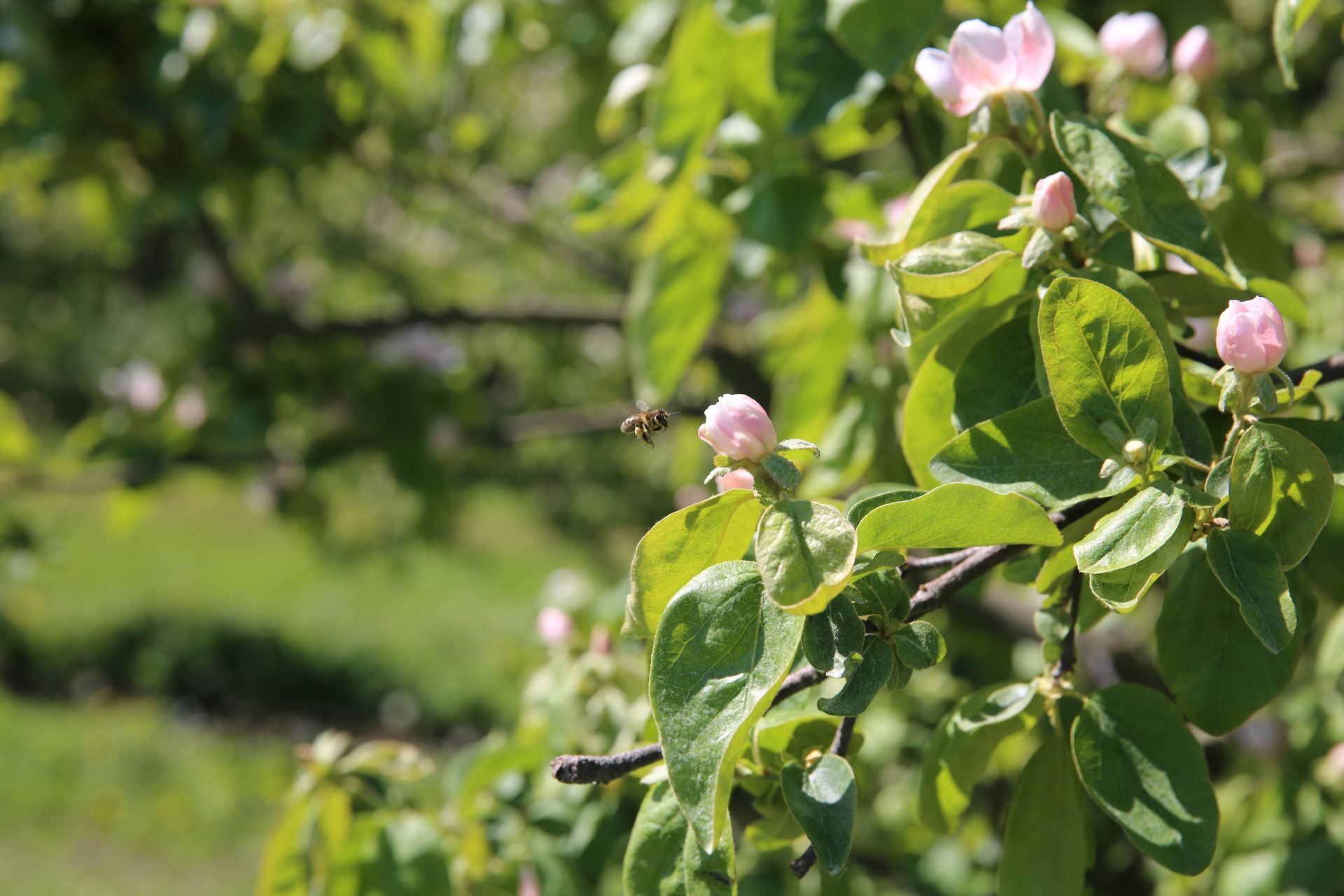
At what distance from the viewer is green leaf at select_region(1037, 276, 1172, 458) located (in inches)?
22.3

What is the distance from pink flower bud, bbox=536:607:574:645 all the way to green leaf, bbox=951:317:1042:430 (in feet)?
2.14

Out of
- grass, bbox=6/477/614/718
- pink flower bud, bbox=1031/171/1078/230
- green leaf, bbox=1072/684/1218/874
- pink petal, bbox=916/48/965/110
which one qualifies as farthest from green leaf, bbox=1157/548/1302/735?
grass, bbox=6/477/614/718

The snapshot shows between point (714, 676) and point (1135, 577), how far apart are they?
222 mm

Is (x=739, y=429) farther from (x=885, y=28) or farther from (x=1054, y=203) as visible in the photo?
(x=885, y=28)

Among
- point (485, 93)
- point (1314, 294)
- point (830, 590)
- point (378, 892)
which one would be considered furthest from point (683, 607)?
point (485, 93)

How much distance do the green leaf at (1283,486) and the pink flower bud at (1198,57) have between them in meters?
0.67

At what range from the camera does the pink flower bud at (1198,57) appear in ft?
3.48

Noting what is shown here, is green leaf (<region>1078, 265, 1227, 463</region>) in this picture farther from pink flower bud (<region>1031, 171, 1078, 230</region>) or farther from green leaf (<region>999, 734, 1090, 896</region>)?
green leaf (<region>999, 734, 1090, 896</region>)

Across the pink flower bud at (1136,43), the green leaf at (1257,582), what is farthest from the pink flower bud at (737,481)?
the pink flower bud at (1136,43)

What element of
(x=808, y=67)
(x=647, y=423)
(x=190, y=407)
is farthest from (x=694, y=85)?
(x=190, y=407)

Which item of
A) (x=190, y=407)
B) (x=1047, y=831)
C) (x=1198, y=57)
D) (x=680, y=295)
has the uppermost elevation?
(x=1198, y=57)

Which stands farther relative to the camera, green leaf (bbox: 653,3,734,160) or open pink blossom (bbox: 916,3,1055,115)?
green leaf (bbox: 653,3,734,160)

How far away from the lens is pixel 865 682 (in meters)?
0.55

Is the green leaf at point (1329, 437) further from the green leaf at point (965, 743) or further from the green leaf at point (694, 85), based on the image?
the green leaf at point (694, 85)
